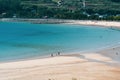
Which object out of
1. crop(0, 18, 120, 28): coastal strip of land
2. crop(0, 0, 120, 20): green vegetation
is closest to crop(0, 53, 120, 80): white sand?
crop(0, 18, 120, 28): coastal strip of land

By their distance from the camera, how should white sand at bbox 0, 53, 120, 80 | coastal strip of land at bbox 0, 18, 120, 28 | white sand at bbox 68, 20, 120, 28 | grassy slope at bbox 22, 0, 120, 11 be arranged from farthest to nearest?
1. grassy slope at bbox 22, 0, 120, 11
2. coastal strip of land at bbox 0, 18, 120, 28
3. white sand at bbox 68, 20, 120, 28
4. white sand at bbox 0, 53, 120, 80

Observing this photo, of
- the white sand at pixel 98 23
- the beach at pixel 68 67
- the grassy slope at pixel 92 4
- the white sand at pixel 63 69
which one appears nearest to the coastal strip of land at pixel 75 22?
the white sand at pixel 98 23

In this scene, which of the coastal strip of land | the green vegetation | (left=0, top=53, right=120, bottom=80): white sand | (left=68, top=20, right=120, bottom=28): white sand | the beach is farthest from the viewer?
the green vegetation

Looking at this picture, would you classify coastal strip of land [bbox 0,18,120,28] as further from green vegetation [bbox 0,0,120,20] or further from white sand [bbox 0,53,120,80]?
white sand [bbox 0,53,120,80]

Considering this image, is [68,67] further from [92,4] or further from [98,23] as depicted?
[92,4]

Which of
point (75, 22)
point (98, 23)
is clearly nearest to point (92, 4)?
point (75, 22)

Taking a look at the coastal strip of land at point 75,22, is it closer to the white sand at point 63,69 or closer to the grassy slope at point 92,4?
the grassy slope at point 92,4

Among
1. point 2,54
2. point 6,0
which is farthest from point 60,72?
point 6,0
